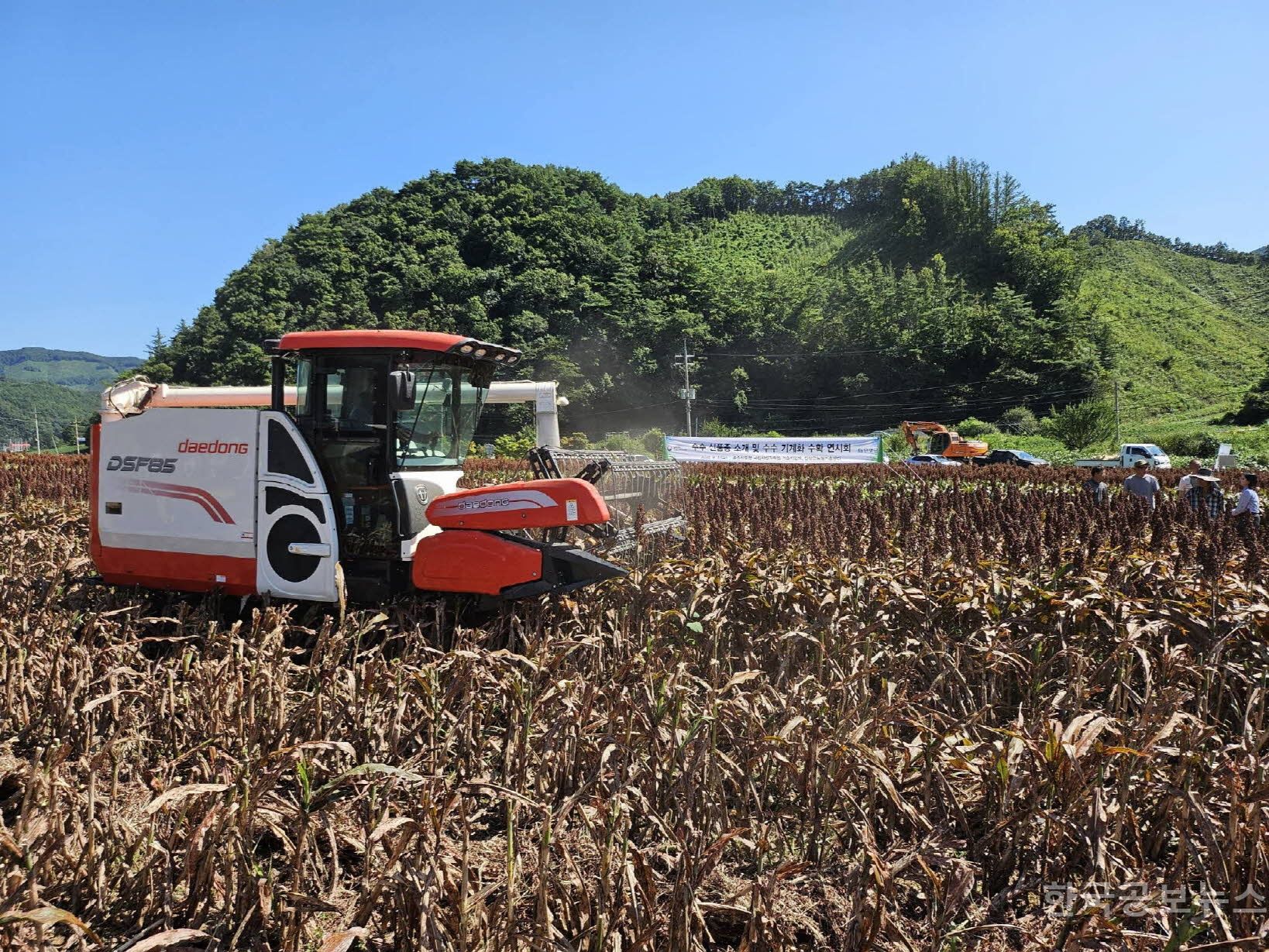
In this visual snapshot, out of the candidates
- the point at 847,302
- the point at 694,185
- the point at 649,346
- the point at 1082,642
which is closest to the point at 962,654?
the point at 1082,642

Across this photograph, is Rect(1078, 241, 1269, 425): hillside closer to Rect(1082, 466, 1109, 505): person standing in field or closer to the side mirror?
Result: Rect(1082, 466, 1109, 505): person standing in field

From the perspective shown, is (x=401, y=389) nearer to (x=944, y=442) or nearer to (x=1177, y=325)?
(x=944, y=442)

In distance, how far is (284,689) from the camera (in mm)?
3943

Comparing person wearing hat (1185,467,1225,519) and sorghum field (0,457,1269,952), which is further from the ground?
person wearing hat (1185,467,1225,519)

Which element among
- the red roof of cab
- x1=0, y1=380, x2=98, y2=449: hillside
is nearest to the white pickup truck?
the red roof of cab

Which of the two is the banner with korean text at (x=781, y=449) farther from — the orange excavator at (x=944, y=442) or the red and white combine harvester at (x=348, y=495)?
the red and white combine harvester at (x=348, y=495)

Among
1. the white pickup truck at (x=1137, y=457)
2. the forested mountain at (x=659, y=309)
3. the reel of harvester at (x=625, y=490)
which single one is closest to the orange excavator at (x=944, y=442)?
the white pickup truck at (x=1137, y=457)

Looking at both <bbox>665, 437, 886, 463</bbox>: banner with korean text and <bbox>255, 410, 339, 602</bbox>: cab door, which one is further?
<bbox>665, 437, 886, 463</bbox>: banner with korean text

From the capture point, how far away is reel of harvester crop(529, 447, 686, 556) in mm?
6295

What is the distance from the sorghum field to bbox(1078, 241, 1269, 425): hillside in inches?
2253

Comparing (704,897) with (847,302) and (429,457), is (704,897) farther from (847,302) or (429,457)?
(847,302)

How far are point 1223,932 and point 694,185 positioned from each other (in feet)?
436

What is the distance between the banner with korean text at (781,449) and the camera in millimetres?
24875

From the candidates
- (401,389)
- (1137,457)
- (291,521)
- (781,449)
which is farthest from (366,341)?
(1137,457)
